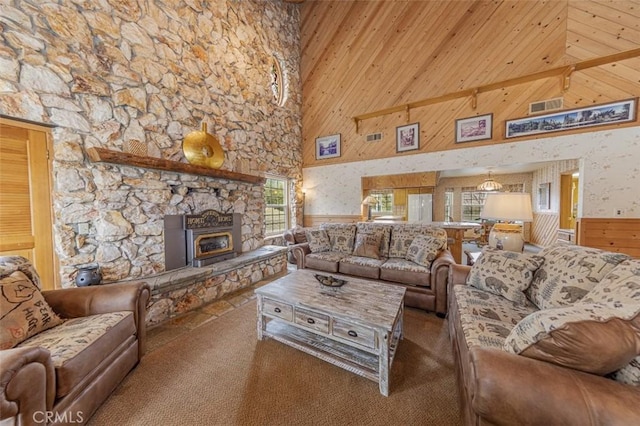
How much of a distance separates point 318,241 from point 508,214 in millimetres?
2501

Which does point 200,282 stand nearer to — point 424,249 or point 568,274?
point 424,249

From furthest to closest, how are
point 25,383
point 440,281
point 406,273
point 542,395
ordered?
point 406,273 < point 440,281 < point 25,383 < point 542,395

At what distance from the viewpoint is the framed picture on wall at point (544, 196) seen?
242 inches

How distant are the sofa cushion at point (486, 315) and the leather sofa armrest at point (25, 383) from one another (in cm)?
213

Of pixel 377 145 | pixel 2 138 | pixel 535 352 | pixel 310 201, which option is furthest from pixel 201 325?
pixel 377 145

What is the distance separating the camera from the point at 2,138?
1913 millimetres

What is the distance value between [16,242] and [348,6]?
265 inches

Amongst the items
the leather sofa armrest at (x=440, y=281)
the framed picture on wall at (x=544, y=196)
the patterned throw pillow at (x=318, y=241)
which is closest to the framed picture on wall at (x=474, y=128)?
the leather sofa armrest at (x=440, y=281)

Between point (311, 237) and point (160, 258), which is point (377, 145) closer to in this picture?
point (311, 237)

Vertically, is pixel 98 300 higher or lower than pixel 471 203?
lower

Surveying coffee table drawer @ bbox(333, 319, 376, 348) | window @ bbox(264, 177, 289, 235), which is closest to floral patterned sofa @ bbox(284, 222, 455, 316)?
window @ bbox(264, 177, 289, 235)

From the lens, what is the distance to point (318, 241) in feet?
12.5

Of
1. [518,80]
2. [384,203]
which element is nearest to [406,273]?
[518,80]

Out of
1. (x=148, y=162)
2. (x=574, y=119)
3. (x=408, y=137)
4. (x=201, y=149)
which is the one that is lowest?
(x=148, y=162)
